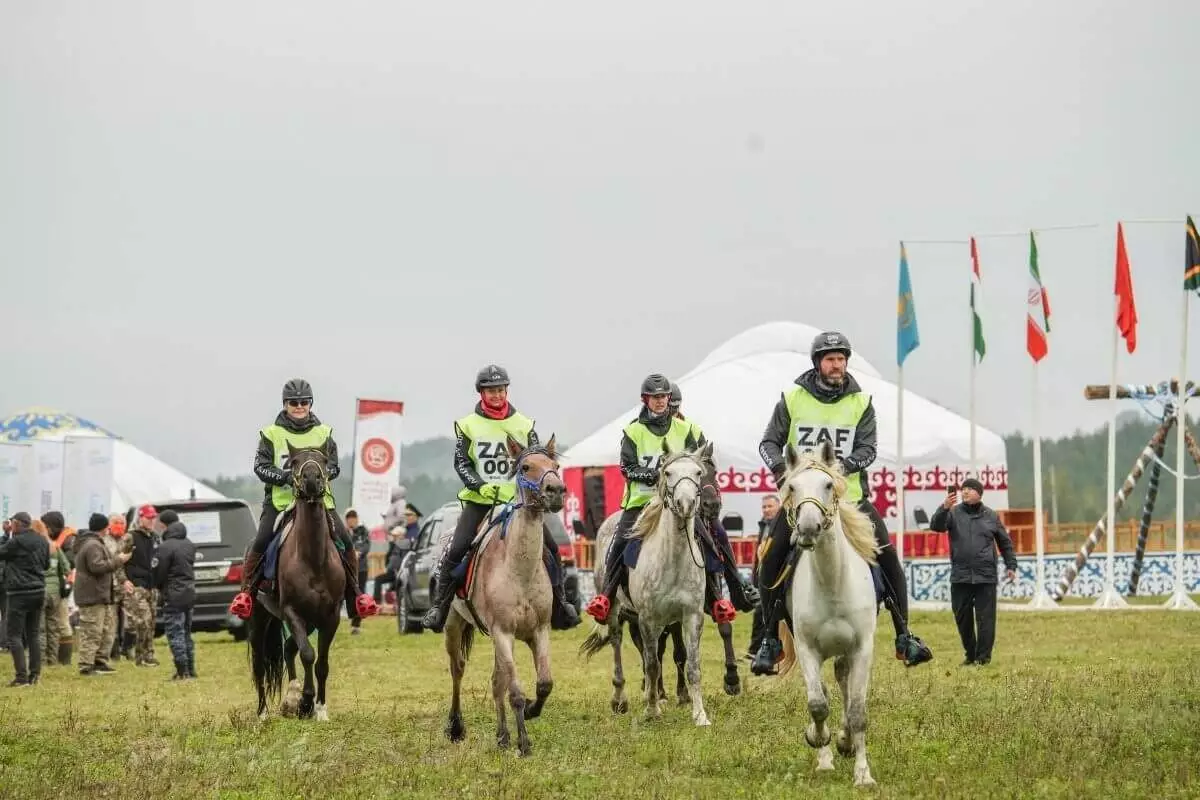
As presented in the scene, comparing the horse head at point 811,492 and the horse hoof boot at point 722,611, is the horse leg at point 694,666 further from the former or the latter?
the horse head at point 811,492

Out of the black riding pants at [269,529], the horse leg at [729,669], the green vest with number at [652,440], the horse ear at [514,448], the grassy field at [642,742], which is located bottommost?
the grassy field at [642,742]

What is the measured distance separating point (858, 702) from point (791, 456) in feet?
5.16

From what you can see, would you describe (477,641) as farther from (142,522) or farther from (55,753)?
(55,753)

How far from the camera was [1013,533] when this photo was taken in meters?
38.4

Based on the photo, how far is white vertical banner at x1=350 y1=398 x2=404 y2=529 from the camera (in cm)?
3997

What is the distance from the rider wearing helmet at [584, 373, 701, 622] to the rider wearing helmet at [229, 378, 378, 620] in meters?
2.19

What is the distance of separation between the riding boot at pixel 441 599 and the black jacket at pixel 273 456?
1877 mm

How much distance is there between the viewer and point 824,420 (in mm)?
12250

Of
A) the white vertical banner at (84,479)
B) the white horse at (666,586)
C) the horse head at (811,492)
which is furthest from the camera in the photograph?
the white vertical banner at (84,479)

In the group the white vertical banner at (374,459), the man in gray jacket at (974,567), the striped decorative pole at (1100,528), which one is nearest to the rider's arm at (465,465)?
the man in gray jacket at (974,567)

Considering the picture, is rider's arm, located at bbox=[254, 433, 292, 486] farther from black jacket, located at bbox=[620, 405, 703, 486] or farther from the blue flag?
the blue flag

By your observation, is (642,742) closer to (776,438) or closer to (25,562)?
(776,438)

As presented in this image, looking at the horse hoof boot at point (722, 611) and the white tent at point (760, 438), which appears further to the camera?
the white tent at point (760, 438)

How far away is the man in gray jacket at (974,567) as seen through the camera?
64.8 feet
